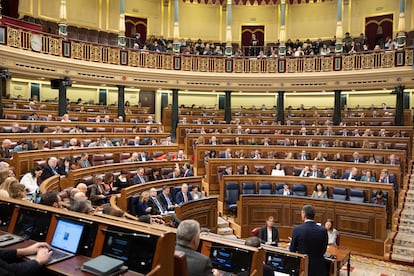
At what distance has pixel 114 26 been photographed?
17125mm

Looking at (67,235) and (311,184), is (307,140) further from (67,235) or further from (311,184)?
(67,235)

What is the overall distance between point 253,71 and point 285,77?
1242 millimetres

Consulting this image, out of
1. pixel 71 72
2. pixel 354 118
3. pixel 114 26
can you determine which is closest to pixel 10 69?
pixel 71 72

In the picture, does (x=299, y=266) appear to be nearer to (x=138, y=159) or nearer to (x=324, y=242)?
(x=324, y=242)

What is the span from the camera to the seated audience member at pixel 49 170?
6.52 meters

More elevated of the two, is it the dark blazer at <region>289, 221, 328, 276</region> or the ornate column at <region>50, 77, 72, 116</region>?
the ornate column at <region>50, 77, 72, 116</region>

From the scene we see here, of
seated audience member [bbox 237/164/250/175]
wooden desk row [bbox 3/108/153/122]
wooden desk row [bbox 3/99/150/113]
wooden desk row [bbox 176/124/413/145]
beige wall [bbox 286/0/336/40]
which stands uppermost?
beige wall [bbox 286/0/336/40]

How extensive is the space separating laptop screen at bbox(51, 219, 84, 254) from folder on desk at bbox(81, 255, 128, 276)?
0.37 meters

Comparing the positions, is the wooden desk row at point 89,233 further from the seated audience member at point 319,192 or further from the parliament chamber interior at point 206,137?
the seated audience member at point 319,192

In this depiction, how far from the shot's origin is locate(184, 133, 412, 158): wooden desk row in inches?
409

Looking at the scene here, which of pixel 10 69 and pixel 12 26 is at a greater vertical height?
pixel 12 26

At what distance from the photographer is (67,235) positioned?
2.57 meters

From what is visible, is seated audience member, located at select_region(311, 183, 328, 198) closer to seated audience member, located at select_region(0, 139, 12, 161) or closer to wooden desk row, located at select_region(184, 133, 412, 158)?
wooden desk row, located at select_region(184, 133, 412, 158)

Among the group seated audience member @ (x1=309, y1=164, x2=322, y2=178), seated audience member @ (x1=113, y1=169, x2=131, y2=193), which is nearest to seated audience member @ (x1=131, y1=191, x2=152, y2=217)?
seated audience member @ (x1=113, y1=169, x2=131, y2=193)
